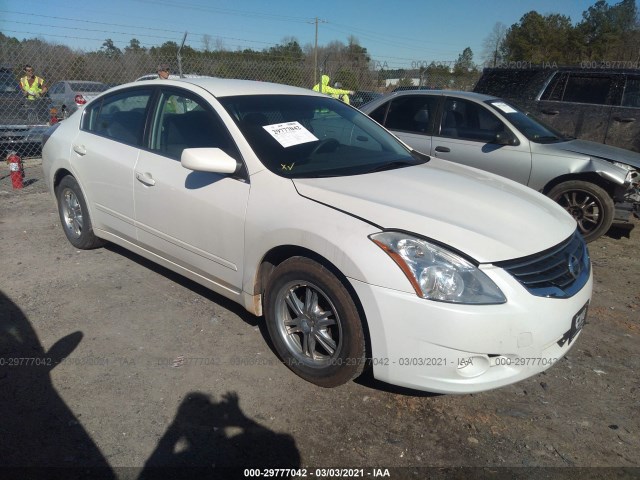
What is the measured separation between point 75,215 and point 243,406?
302cm

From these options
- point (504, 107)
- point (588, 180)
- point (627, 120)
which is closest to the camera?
point (588, 180)

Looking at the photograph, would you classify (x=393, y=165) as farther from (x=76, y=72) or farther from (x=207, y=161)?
(x=76, y=72)

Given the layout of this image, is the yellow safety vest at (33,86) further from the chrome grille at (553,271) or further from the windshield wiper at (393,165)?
the chrome grille at (553,271)

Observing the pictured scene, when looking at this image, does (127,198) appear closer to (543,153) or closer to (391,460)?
(391,460)

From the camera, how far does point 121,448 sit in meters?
2.34

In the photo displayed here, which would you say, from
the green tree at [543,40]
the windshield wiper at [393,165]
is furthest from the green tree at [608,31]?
the windshield wiper at [393,165]

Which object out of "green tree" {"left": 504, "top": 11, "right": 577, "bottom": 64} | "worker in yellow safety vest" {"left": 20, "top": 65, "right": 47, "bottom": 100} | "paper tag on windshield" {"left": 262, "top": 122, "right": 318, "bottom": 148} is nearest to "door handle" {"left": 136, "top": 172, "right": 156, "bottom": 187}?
"paper tag on windshield" {"left": 262, "top": 122, "right": 318, "bottom": 148}

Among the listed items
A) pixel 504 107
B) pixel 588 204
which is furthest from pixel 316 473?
pixel 504 107

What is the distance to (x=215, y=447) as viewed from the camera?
236 cm

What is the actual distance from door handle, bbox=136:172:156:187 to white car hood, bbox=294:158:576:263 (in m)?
1.28

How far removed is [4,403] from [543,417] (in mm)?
2972

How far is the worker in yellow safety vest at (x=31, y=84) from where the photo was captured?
9961 mm

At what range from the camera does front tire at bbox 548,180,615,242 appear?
5324 mm

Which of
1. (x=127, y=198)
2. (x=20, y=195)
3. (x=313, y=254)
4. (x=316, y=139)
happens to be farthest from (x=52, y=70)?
(x=313, y=254)
